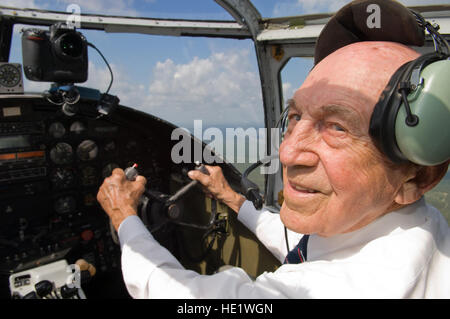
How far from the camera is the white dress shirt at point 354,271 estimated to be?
0.77m

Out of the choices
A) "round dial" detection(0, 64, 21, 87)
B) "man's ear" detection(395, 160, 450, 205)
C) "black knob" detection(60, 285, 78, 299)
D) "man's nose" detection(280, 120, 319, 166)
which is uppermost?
"round dial" detection(0, 64, 21, 87)

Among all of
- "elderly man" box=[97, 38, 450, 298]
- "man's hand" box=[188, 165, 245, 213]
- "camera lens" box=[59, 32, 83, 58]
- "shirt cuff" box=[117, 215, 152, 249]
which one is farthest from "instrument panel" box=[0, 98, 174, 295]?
"elderly man" box=[97, 38, 450, 298]

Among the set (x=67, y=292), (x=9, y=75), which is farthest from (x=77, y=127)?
(x=67, y=292)

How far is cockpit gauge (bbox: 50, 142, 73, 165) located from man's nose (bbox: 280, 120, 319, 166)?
70.4 inches

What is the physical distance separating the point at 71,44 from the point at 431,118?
1.66 meters

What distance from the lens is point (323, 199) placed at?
873 millimetres

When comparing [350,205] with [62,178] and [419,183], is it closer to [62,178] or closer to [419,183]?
[419,183]

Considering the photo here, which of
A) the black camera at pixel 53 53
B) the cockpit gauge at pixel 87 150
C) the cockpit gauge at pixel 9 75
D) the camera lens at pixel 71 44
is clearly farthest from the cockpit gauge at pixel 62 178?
the camera lens at pixel 71 44

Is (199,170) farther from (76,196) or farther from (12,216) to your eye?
(12,216)

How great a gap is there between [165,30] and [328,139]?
6.04 feet

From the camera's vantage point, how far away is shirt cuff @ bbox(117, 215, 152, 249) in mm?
1295

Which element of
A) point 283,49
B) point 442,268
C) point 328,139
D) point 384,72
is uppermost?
point 283,49

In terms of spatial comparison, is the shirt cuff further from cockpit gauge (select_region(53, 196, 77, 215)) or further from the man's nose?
cockpit gauge (select_region(53, 196, 77, 215))

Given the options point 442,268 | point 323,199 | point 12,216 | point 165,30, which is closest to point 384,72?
point 323,199
